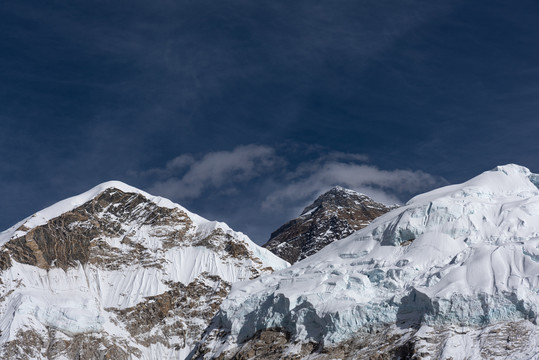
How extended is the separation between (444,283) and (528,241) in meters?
19.2

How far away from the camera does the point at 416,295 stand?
16088 centimetres

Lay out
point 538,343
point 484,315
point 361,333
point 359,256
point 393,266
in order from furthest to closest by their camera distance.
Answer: point 359,256 < point 393,266 < point 361,333 < point 484,315 < point 538,343

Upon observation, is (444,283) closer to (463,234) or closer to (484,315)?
(484,315)

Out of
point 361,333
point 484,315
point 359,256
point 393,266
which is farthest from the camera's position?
point 359,256

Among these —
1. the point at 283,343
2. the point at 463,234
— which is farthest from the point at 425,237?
the point at 283,343

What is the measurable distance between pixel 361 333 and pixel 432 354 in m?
18.0

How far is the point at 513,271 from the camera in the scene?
158m

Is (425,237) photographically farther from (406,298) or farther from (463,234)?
(406,298)

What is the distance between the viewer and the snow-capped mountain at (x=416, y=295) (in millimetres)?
150750

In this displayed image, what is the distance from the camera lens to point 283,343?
172 metres

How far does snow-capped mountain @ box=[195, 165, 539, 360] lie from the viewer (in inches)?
5935

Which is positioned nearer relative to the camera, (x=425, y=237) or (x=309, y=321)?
(x=309, y=321)

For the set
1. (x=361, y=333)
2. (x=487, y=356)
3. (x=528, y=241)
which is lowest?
(x=487, y=356)

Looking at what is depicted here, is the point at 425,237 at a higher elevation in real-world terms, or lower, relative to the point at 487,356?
higher
